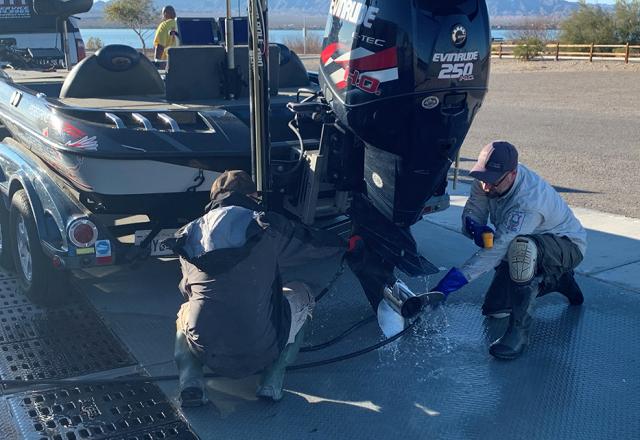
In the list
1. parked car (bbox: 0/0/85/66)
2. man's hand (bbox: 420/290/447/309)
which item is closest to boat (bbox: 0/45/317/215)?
man's hand (bbox: 420/290/447/309)

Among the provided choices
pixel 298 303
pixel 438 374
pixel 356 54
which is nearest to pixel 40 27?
pixel 356 54

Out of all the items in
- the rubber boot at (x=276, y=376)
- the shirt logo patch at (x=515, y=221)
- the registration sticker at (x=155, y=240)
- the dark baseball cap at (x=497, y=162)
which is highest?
the dark baseball cap at (x=497, y=162)

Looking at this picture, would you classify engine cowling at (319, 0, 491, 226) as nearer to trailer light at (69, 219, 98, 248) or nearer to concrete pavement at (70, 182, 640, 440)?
concrete pavement at (70, 182, 640, 440)

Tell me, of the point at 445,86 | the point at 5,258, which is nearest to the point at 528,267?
the point at 445,86

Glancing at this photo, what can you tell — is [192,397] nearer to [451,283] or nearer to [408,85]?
[451,283]

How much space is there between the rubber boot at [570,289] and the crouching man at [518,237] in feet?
0.78

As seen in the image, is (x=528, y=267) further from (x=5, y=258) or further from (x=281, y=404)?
(x=5, y=258)

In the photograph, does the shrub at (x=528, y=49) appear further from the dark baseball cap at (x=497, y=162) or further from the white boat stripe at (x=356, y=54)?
the white boat stripe at (x=356, y=54)

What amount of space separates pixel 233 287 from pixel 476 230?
153 centimetres

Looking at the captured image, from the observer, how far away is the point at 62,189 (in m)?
4.51

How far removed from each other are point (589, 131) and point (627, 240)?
7.10 m

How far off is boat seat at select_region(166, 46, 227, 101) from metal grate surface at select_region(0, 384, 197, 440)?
225 centimetres

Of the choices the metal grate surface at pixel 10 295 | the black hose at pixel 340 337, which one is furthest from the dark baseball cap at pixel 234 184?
the metal grate surface at pixel 10 295

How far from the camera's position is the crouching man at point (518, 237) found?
13.3 feet
